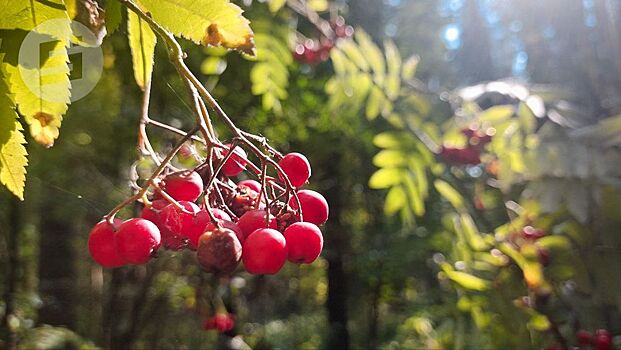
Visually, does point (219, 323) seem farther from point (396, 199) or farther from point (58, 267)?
point (58, 267)

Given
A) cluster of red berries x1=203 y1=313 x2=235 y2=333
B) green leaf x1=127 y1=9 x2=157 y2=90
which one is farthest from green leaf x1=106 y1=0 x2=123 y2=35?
cluster of red berries x1=203 y1=313 x2=235 y2=333

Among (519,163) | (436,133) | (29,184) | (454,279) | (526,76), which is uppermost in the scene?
(526,76)

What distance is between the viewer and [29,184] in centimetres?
370

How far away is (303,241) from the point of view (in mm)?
615

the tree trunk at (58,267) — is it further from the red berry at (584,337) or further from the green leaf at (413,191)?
the red berry at (584,337)

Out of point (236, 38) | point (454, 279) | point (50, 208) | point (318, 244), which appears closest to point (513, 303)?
point (454, 279)

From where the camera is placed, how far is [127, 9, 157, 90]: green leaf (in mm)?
644

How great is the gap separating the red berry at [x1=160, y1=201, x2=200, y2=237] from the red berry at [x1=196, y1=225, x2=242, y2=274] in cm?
7

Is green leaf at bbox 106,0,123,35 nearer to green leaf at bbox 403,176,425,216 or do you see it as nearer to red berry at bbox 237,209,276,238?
red berry at bbox 237,209,276,238

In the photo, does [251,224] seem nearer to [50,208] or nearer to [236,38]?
[236,38]

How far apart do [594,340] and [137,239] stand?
169 cm

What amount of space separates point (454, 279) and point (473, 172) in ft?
3.57

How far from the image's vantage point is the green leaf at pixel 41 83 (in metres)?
0.57

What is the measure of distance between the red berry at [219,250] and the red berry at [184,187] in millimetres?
92
